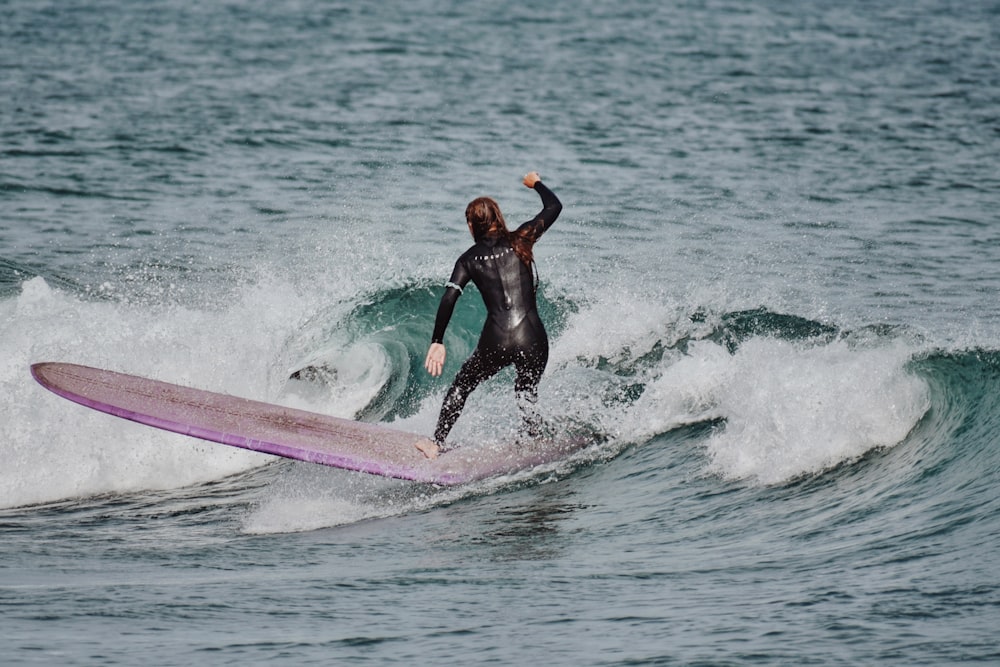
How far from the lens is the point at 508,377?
10.1m

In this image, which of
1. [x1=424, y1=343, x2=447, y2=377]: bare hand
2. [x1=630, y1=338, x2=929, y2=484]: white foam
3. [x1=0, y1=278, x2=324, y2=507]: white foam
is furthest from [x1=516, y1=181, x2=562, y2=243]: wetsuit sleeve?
[x1=0, y1=278, x2=324, y2=507]: white foam

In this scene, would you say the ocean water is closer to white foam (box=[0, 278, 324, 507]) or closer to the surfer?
white foam (box=[0, 278, 324, 507])

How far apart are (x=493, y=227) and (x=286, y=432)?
1.92 metres

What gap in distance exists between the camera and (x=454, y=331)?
11.1m

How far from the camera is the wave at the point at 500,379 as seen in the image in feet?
25.7

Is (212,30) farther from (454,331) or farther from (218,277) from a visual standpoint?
(454,331)

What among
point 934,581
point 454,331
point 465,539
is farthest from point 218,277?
point 934,581

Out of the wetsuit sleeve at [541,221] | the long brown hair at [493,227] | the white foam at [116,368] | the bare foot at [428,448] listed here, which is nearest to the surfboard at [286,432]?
the bare foot at [428,448]

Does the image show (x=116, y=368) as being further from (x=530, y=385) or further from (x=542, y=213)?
(x=542, y=213)

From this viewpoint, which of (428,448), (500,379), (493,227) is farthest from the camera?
(500,379)

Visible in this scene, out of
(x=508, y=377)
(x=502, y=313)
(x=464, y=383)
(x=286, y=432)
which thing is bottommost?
(x=508, y=377)

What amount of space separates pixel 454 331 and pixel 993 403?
4.71 meters

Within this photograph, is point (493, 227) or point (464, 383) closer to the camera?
point (493, 227)

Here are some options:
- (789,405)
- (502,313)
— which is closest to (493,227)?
(502,313)
